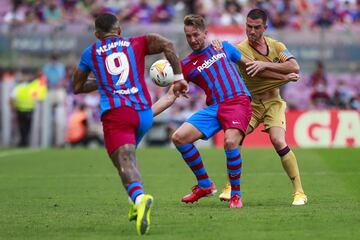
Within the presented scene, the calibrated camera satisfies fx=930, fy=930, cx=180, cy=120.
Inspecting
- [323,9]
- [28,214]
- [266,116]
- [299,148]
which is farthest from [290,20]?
[28,214]

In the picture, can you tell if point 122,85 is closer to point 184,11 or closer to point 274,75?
point 274,75

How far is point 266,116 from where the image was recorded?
11.2m

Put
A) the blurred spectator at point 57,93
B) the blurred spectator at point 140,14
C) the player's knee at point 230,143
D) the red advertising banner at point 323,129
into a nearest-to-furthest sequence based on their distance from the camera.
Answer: the player's knee at point 230,143 → the red advertising banner at point 323,129 → the blurred spectator at point 57,93 → the blurred spectator at point 140,14

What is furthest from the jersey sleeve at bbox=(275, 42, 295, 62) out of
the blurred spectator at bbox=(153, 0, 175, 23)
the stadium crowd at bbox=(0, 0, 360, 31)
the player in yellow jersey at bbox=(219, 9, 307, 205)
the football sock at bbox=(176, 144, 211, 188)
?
the blurred spectator at bbox=(153, 0, 175, 23)

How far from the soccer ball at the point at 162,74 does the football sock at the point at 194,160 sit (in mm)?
1009

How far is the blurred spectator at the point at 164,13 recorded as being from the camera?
27938 millimetres

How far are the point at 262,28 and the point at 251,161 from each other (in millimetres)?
7975

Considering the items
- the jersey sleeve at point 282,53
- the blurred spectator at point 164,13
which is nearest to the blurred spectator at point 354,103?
the blurred spectator at point 164,13

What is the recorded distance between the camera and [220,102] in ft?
34.9

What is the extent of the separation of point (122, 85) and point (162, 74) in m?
1.41

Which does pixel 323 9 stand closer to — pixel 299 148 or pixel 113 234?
pixel 299 148

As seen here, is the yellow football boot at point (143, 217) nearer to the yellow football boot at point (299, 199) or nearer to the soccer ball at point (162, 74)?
the soccer ball at point (162, 74)

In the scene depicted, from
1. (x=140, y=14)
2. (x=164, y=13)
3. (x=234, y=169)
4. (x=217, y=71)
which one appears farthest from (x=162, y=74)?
(x=140, y=14)

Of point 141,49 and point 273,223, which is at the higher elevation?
point 141,49
